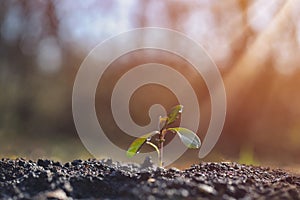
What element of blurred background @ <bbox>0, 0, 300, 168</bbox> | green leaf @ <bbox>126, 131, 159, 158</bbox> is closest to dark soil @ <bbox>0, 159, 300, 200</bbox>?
green leaf @ <bbox>126, 131, 159, 158</bbox>

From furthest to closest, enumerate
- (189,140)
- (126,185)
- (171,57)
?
1. (171,57)
2. (189,140)
3. (126,185)

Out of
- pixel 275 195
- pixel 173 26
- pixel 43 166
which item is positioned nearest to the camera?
pixel 275 195

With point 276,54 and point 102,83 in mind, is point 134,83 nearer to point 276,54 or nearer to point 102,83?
point 102,83

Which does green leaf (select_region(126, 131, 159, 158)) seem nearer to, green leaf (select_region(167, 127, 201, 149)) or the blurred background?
green leaf (select_region(167, 127, 201, 149))

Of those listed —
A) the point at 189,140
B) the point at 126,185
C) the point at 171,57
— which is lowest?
the point at 126,185

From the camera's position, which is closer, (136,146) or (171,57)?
(136,146)

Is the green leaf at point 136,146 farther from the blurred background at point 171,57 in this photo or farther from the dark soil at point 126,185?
the blurred background at point 171,57

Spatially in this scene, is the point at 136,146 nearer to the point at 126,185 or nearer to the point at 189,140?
the point at 189,140

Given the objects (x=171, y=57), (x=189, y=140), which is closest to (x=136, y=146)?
(x=189, y=140)

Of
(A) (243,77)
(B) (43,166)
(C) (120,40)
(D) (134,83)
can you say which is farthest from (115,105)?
(B) (43,166)
